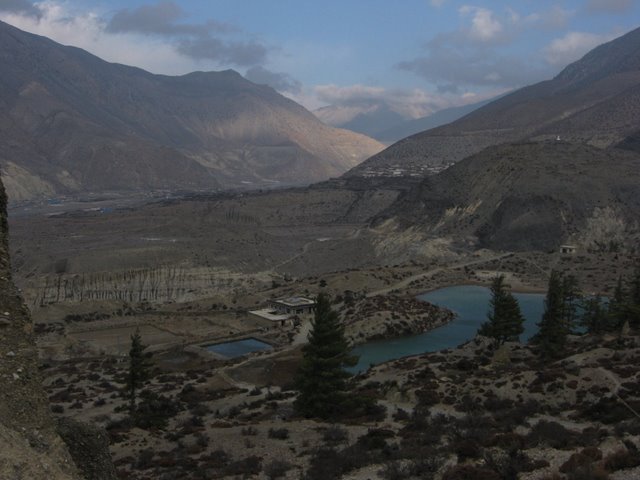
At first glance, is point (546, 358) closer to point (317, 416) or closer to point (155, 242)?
point (317, 416)

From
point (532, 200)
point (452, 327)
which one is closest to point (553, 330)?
point (452, 327)

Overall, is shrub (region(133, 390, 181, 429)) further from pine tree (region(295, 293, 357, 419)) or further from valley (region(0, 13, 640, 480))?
pine tree (region(295, 293, 357, 419))

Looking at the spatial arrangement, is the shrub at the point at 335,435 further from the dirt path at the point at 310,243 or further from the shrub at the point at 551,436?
the dirt path at the point at 310,243

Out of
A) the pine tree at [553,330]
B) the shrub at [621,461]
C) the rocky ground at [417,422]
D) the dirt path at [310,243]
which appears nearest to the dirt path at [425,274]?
the pine tree at [553,330]

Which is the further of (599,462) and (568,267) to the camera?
(568,267)

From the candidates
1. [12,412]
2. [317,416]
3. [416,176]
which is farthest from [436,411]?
[416,176]
